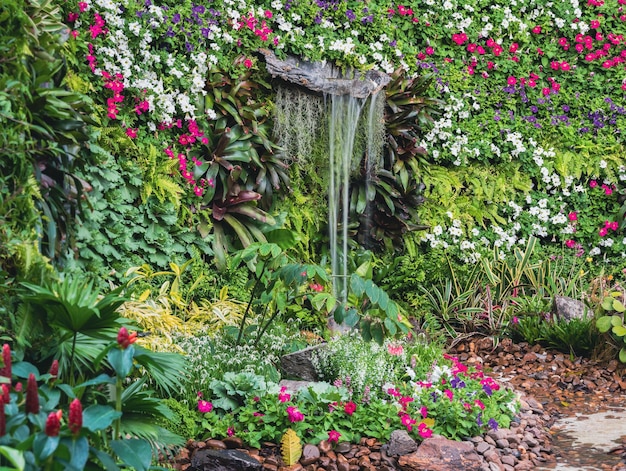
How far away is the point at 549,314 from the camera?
23.2ft

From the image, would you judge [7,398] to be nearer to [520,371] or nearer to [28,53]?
[28,53]

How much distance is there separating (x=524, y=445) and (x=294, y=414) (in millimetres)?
1503

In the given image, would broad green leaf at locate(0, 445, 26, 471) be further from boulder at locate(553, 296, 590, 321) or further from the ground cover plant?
boulder at locate(553, 296, 590, 321)

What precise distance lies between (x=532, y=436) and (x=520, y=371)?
179 centimetres

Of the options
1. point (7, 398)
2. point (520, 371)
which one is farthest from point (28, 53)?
point (520, 371)

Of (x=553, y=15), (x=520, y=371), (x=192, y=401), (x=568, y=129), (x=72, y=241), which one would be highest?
(x=553, y=15)

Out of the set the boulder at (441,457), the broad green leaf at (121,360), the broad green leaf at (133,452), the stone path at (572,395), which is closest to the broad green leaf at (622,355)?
the stone path at (572,395)

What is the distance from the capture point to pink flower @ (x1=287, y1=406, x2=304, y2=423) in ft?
13.5

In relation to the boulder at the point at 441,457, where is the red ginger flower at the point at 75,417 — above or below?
above

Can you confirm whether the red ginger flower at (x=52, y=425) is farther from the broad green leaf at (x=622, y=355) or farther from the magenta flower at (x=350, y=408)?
the broad green leaf at (x=622, y=355)

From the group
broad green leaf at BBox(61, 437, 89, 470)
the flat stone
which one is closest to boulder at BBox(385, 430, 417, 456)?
the flat stone

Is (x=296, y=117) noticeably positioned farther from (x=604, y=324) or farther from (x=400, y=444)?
(x=400, y=444)

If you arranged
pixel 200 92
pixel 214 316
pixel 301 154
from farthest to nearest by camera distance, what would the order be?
1. pixel 301 154
2. pixel 200 92
3. pixel 214 316

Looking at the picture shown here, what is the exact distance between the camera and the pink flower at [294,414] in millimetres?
4129
